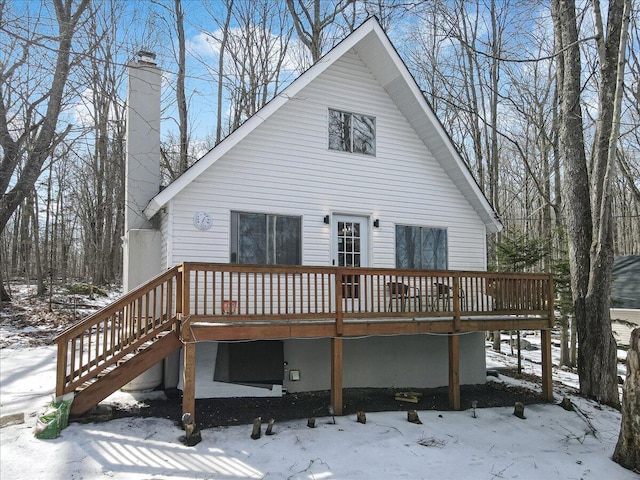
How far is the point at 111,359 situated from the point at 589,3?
12354 mm

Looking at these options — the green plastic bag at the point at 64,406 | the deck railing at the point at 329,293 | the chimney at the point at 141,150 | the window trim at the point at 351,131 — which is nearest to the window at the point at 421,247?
the deck railing at the point at 329,293

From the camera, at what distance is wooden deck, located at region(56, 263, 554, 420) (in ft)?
21.3

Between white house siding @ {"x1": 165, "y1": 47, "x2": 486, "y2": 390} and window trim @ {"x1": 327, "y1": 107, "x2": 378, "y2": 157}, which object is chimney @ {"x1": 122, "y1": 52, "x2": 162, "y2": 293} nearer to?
white house siding @ {"x1": 165, "y1": 47, "x2": 486, "y2": 390}

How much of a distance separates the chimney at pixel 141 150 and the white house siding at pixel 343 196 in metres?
1.42

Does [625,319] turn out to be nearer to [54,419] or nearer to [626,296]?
[626,296]

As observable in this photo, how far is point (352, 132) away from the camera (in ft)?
32.1

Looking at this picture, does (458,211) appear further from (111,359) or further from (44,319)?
(44,319)

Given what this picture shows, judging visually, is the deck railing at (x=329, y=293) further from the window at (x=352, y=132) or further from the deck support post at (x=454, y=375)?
the window at (x=352, y=132)

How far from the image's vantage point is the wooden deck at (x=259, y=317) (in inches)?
255

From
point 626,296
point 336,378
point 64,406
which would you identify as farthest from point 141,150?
point 626,296

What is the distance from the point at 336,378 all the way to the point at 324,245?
273 centimetres

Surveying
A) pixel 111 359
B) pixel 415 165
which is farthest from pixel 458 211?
pixel 111 359

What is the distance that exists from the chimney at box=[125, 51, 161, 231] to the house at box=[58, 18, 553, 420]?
3cm

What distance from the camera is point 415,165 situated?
406 inches
